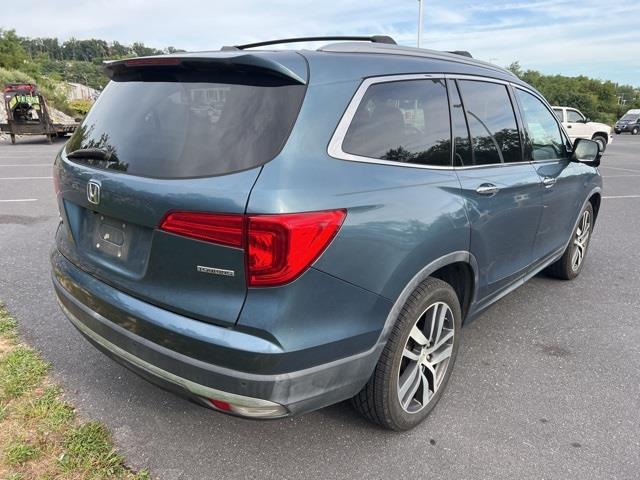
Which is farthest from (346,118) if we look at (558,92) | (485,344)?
(558,92)

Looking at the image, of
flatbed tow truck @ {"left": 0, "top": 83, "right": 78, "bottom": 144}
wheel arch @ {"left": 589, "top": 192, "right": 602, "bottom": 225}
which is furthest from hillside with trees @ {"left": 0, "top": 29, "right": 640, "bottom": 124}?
wheel arch @ {"left": 589, "top": 192, "right": 602, "bottom": 225}

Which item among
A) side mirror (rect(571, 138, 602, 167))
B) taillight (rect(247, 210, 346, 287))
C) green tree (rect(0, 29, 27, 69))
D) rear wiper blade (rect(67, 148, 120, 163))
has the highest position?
green tree (rect(0, 29, 27, 69))

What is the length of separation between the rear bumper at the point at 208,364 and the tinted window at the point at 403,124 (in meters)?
0.88

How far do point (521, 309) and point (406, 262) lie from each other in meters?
2.39

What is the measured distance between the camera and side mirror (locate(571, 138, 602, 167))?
407 cm

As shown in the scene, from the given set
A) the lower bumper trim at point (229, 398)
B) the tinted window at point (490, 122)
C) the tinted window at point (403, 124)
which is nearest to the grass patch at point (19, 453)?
the lower bumper trim at point (229, 398)

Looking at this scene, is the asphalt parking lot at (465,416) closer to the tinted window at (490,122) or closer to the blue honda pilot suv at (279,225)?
the blue honda pilot suv at (279,225)

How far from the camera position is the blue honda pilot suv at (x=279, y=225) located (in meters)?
1.83

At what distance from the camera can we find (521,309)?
4.14 metres

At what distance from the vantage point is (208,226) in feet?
6.00

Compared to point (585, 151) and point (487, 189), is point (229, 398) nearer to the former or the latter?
point (487, 189)

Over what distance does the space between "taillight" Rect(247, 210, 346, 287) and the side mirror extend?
3109mm

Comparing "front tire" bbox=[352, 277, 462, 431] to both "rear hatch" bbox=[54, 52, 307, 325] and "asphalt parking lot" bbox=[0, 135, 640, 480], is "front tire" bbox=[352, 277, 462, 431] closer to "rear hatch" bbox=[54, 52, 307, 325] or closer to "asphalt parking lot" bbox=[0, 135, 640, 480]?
"asphalt parking lot" bbox=[0, 135, 640, 480]

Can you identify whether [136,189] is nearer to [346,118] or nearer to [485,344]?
[346,118]
